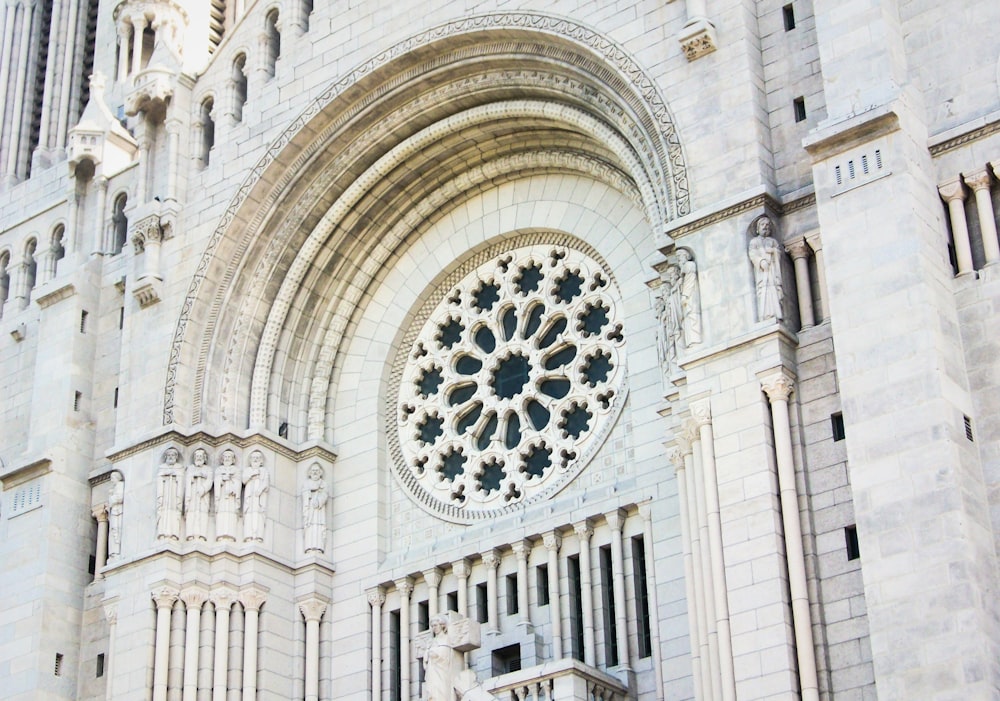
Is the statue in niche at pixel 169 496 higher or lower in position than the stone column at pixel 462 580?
higher

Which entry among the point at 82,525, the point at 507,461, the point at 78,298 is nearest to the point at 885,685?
the point at 507,461

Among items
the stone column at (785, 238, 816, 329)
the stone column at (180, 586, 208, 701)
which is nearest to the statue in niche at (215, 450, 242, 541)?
the stone column at (180, 586, 208, 701)

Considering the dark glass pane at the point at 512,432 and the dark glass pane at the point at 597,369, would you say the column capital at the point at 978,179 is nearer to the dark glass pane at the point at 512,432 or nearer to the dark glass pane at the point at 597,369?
the dark glass pane at the point at 597,369

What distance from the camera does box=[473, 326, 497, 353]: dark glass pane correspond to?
85.6 ft

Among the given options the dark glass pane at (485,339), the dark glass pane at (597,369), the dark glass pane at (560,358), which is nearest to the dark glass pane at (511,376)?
the dark glass pane at (560,358)

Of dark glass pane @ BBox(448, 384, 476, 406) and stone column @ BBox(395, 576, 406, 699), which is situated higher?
dark glass pane @ BBox(448, 384, 476, 406)

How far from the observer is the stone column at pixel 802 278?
2077 centimetres

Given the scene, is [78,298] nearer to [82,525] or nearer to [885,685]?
[82,525]

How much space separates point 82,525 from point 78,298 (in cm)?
376

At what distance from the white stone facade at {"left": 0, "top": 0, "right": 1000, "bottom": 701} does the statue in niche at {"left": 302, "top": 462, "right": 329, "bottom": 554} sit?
0.15 feet

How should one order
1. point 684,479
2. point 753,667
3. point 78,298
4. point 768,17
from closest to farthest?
point 753,667
point 684,479
point 768,17
point 78,298

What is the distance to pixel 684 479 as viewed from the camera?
21.2 meters

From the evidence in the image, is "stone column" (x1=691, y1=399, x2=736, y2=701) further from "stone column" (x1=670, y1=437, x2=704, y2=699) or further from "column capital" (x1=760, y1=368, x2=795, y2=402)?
"column capital" (x1=760, y1=368, x2=795, y2=402)

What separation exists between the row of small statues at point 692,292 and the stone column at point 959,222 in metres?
1.99
